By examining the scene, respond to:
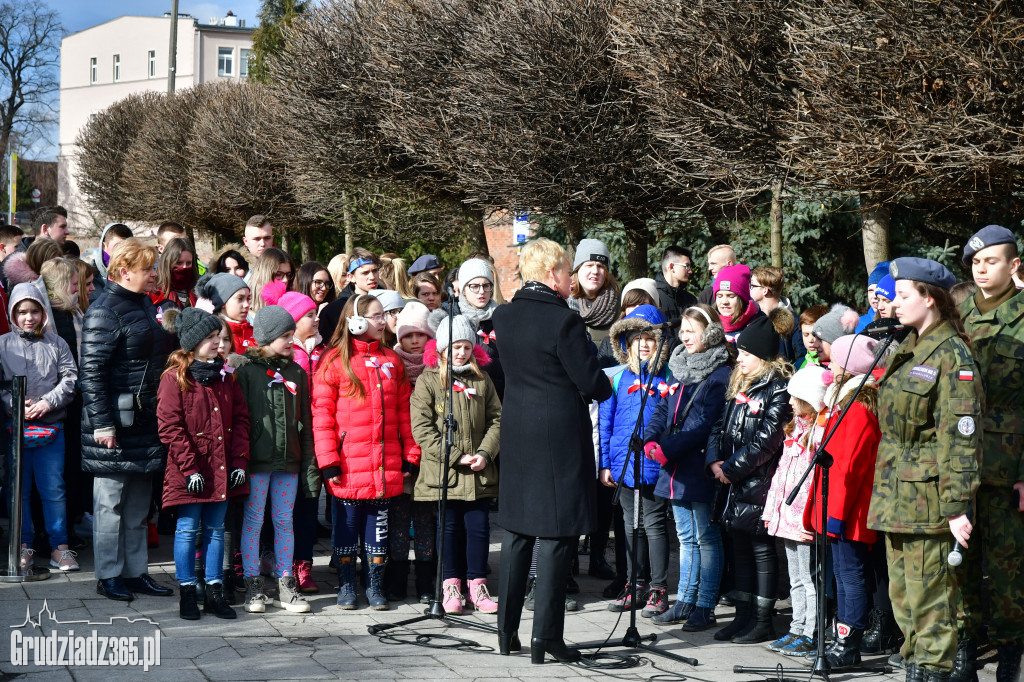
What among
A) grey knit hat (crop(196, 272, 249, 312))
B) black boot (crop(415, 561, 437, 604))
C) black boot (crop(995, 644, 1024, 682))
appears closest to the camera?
black boot (crop(995, 644, 1024, 682))

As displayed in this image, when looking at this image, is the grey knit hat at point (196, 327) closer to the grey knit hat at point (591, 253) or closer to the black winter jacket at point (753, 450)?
the grey knit hat at point (591, 253)

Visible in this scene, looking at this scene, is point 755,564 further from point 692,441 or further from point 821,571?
point 821,571

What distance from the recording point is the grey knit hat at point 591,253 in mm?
8125

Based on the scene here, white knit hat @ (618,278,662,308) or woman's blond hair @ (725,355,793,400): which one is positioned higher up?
white knit hat @ (618,278,662,308)

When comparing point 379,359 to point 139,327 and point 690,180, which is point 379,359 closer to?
point 139,327

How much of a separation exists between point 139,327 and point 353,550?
1924 mm

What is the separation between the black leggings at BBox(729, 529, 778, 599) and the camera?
6.21 meters

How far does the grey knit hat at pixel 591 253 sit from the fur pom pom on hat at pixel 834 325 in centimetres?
199

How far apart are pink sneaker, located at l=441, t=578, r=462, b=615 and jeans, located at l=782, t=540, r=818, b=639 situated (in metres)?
2.01

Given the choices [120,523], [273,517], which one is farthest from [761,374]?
[120,523]

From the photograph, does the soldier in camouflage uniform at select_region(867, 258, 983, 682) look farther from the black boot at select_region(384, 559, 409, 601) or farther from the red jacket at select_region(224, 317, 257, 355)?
the red jacket at select_region(224, 317, 257, 355)

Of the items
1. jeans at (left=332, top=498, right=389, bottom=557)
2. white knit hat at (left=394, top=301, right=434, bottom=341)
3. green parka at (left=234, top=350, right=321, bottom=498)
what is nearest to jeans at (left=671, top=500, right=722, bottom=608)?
jeans at (left=332, top=498, right=389, bottom=557)

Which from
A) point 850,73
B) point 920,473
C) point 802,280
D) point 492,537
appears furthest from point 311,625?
point 802,280

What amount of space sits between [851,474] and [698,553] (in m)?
1.26
